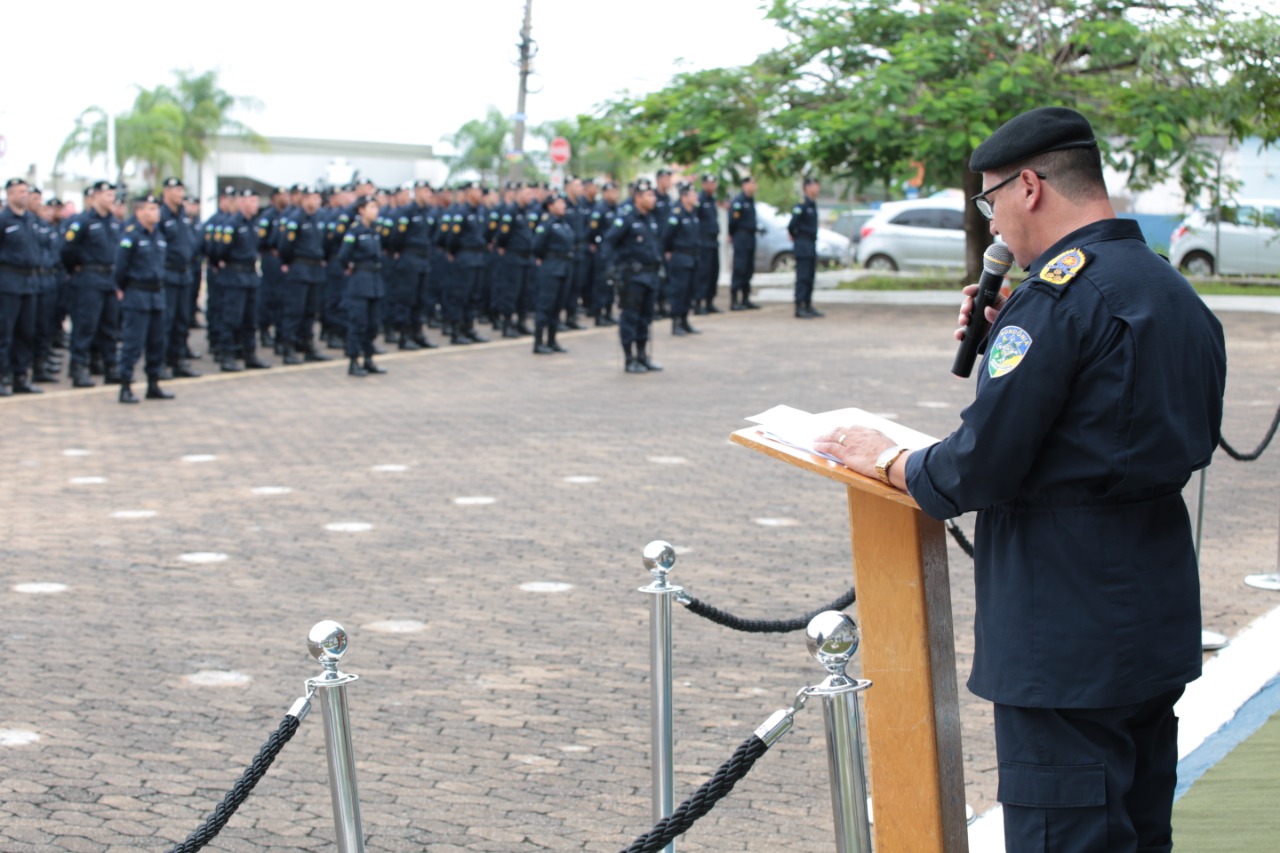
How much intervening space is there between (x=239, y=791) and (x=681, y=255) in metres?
17.9

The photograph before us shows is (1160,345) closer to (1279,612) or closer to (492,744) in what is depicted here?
(492,744)

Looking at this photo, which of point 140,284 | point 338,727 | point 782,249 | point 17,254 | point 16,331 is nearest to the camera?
point 338,727

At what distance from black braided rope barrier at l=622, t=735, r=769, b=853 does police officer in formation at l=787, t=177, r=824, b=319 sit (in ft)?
66.5

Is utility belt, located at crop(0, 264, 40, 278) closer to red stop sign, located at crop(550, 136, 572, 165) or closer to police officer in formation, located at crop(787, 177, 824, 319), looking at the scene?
police officer in formation, located at crop(787, 177, 824, 319)

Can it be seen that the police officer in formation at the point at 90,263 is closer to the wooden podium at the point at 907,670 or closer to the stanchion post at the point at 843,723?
the wooden podium at the point at 907,670

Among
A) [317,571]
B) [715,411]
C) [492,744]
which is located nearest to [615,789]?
[492,744]

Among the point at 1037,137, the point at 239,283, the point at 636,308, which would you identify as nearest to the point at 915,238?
the point at 636,308

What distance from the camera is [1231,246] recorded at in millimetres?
27422

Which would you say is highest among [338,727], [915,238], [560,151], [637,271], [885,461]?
[560,151]

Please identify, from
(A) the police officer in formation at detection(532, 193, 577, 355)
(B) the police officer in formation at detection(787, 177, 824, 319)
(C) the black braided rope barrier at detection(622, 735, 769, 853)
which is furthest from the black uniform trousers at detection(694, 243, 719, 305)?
(C) the black braided rope barrier at detection(622, 735, 769, 853)

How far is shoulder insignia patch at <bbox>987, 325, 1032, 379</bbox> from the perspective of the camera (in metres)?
2.75

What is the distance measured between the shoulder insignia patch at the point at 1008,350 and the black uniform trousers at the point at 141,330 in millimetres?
12514

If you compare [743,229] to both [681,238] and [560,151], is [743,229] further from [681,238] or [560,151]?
[560,151]

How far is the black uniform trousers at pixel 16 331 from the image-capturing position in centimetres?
1480
